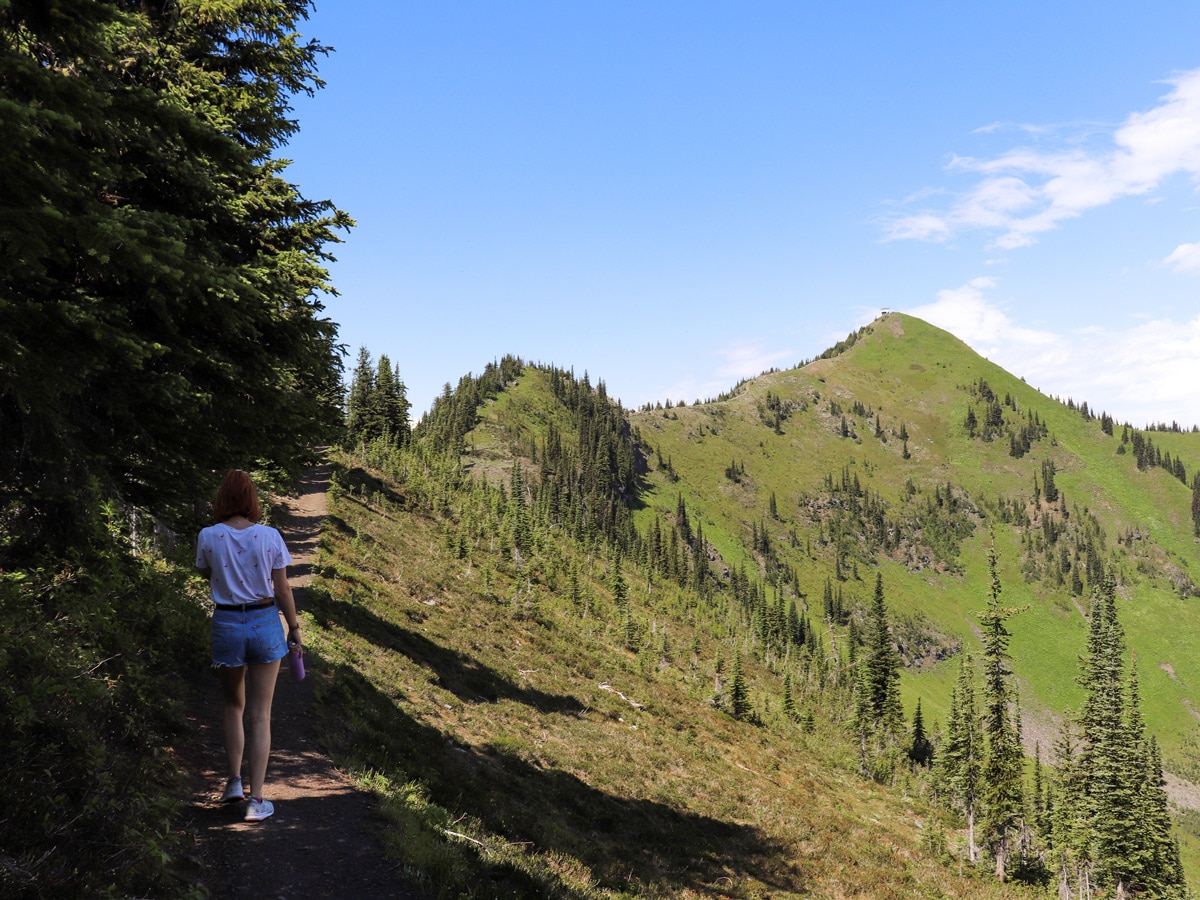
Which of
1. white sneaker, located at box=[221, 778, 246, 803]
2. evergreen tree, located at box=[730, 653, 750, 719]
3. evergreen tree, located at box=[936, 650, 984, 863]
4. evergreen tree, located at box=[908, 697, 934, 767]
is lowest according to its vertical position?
evergreen tree, located at box=[908, 697, 934, 767]

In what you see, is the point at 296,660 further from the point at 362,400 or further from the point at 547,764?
the point at 362,400

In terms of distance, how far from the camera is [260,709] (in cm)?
625

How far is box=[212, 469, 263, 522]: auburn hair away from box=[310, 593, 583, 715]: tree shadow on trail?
1664cm

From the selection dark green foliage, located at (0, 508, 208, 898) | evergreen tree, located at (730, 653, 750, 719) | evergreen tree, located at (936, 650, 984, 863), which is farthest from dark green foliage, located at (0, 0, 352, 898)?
evergreen tree, located at (936, 650, 984, 863)

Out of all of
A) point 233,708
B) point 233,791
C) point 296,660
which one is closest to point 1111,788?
point 233,791

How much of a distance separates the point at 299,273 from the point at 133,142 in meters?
4.36

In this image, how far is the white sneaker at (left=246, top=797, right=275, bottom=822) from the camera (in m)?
6.54

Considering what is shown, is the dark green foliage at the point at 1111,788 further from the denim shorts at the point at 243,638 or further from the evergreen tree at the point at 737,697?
the denim shorts at the point at 243,638

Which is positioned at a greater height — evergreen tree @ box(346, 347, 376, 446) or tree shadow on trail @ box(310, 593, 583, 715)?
evergreen tree @ box(346, 347, 376, 446)

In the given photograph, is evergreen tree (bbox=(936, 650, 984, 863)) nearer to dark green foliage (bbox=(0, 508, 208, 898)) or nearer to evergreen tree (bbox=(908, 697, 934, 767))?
evergreen tree (bbox=(908, 697, 934, 767))

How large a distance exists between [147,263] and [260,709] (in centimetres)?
441

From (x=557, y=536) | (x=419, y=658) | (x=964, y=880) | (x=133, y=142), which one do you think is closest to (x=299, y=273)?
(x=133, y=142)

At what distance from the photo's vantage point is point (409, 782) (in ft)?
35.0

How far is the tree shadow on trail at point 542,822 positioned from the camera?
10383mm
